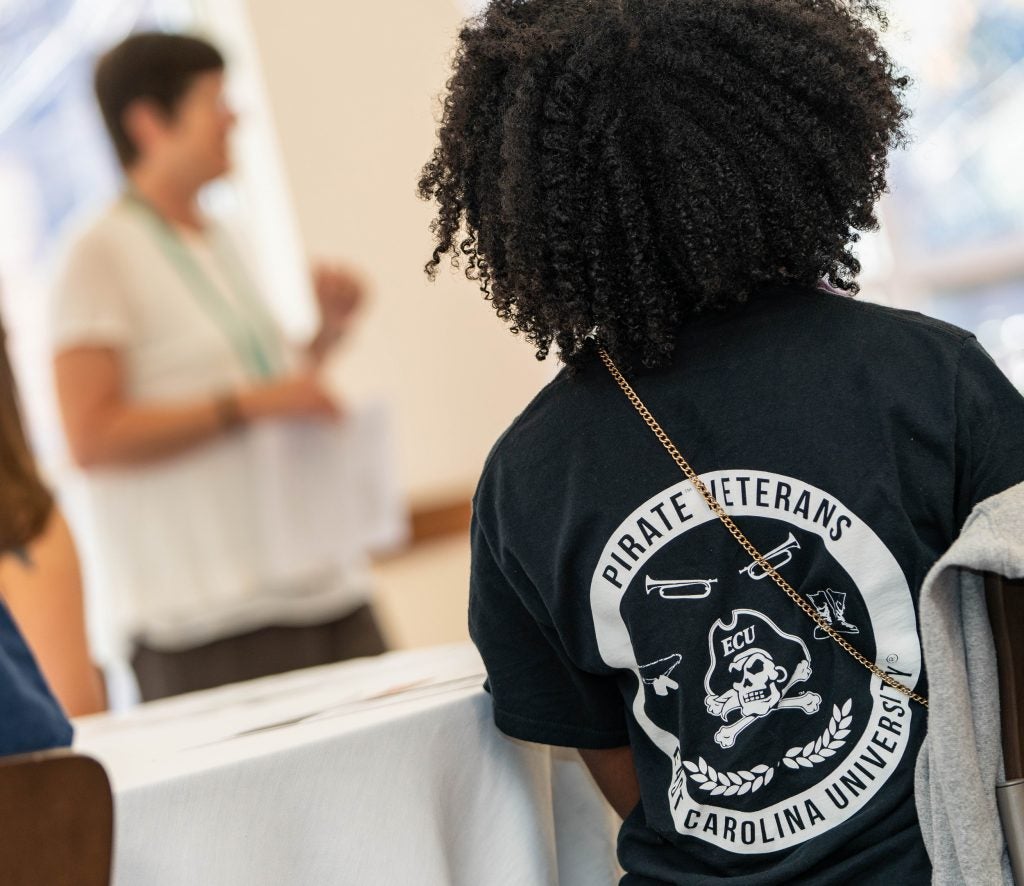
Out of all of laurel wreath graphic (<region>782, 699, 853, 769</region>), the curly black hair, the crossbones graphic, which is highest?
the curly black hair

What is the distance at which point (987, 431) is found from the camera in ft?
2.34

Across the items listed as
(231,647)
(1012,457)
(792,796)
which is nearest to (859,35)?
(1012,457)

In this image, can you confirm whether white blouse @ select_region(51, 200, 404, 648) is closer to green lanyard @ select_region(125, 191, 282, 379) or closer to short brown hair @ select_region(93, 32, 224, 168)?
green lanyard @ select_region(125, 191, 282, 379)

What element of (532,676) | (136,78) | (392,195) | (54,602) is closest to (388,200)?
(392,195)

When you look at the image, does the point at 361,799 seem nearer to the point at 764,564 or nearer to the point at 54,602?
the point at 764,564

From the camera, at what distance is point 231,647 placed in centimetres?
180

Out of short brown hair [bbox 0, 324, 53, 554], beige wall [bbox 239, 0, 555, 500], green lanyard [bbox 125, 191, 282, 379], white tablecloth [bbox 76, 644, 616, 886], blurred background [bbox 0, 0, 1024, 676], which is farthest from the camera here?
beige wall [bbox 239, 0, 555, 500]

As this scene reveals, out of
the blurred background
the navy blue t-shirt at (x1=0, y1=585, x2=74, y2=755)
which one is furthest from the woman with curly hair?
the blurred background

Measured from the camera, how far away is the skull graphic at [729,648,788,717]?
75 cm

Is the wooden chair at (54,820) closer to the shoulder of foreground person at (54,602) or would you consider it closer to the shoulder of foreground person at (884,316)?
the shoulder of foreground person at (884,316)

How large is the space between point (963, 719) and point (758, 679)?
0.12m

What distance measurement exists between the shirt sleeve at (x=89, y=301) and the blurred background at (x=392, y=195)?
0.91 m

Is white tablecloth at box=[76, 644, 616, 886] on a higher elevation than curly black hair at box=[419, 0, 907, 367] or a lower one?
lower

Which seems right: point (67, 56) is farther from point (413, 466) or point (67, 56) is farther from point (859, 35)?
point (859, 35)
